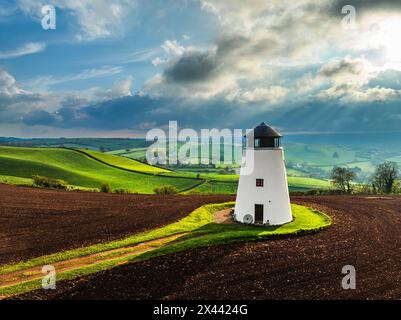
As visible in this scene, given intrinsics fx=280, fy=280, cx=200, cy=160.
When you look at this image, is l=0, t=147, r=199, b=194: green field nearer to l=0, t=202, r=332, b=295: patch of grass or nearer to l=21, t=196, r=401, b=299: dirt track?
l=0, t=202, r=332, b=295: patch of grass

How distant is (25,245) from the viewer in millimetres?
20156

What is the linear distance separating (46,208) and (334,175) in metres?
57.5

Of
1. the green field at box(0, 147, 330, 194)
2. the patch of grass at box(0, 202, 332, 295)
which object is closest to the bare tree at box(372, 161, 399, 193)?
the green field at box(0, 147, 330, 194)

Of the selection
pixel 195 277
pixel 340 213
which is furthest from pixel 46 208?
pixel 340 213

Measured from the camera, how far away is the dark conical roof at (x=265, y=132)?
24156 mm

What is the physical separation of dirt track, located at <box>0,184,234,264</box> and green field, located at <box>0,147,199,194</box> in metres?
26.9

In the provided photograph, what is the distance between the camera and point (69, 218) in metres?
27.5

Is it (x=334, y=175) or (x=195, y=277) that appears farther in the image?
(x=334, y=175)

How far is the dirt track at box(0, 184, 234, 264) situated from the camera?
2059 cm

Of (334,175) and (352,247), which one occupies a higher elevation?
(334,175)

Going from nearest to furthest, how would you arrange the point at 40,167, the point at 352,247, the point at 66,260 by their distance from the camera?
1. the point at 66,260
2. the point at 352,247
3. the point at 40,167

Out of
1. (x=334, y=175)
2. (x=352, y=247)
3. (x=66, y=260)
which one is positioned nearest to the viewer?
(x=66, y=260)
